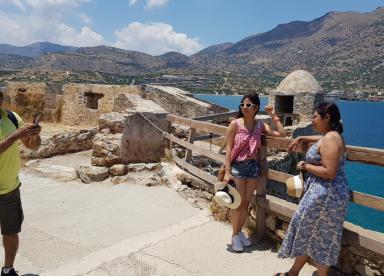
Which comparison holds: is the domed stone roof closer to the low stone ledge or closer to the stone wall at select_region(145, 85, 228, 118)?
the stone wall at select_region(145, 85, 228, 118)

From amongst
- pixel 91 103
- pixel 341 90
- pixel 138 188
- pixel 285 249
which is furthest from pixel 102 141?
pixel 341 90

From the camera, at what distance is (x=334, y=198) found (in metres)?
3.64

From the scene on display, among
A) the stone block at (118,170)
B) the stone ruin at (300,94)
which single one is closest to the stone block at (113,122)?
the stone block at (118,170)

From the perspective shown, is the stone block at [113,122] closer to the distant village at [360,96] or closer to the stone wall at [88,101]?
the stone wall at [88,101]

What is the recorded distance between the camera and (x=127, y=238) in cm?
516

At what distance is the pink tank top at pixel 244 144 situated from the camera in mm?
4738

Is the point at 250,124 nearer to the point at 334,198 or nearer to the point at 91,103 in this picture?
the point at 334,198

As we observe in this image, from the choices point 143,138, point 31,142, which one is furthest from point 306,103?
point 31,142

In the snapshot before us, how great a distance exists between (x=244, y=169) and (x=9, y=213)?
2.57 metres

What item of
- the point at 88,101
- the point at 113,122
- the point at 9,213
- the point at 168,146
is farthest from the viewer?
the point at 88,101

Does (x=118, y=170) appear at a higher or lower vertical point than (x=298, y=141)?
lower

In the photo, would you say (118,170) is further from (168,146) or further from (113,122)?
(168,146)

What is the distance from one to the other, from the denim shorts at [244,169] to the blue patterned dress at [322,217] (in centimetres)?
106

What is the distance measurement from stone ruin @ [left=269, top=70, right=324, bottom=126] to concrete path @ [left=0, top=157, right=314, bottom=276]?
773 inches
